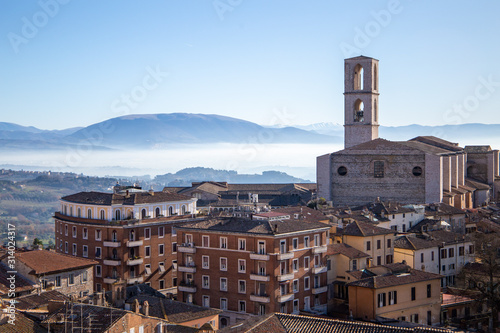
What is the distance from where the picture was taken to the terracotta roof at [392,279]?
36094 millimetres

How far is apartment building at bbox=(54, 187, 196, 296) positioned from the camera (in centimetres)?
4775

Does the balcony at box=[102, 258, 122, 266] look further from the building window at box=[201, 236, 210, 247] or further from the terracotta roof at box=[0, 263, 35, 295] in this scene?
the terracotta roof at box=[0, 263, 35, 295]

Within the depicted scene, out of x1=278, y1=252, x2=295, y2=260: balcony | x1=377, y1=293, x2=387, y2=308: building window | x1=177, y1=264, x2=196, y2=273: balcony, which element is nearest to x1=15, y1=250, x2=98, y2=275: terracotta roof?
A: x1=177, y1=264, x2=196, y2=273: balcony

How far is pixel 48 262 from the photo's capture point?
3819cm

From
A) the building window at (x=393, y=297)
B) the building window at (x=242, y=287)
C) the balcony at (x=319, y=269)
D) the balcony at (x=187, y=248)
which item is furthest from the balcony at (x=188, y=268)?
the building window at (x=393, y=297)

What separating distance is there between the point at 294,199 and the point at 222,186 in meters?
14.4

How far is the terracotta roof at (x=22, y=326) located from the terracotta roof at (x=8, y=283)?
6575 millimetres

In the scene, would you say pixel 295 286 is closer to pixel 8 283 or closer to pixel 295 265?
pixel 295 265

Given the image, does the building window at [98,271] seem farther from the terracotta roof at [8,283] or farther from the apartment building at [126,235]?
the terracotta roof at [8,283]

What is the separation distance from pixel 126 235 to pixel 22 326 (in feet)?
76.5

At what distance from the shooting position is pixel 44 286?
3628cm

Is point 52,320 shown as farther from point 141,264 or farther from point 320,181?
point 320,181

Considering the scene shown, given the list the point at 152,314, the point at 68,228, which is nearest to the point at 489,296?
the point at 152,314

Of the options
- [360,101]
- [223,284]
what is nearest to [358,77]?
[360,101]
